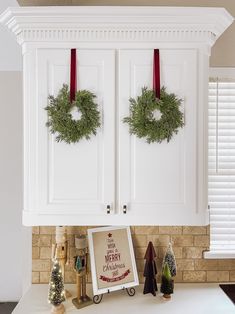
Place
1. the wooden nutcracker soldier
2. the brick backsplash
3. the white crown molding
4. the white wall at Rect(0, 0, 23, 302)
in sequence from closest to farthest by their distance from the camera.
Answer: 1. the white crown molding
2. the wooden nutcracker soldier
3. the brick backsplash
4. the white wall at Rect(0, 0, 23, 302)

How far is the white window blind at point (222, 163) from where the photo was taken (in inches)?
77.0

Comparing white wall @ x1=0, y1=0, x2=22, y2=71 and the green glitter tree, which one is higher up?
white wall @ x1=0, y1=0, x2=22, y2=71

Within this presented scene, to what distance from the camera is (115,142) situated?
161cm

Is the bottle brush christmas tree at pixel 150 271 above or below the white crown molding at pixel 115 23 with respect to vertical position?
below

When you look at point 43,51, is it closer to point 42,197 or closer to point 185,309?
point 42,197

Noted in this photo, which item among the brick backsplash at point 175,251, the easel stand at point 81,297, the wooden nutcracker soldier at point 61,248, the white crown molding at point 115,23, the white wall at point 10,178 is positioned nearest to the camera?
the white crown molding at point 115,23

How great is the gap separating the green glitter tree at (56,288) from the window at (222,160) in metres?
0.97

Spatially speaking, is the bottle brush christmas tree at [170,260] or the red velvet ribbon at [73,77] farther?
the bottle brush christmas tree at [170,260]

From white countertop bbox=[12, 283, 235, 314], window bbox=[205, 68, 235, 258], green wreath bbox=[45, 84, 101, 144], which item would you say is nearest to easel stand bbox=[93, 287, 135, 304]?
white countertop bbox=[12, 283, 235, 314]

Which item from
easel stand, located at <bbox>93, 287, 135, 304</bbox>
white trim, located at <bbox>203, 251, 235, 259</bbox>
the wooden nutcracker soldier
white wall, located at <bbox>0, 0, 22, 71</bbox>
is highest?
white wall, located at <bbox>0, 0, 22, 71</bbox>

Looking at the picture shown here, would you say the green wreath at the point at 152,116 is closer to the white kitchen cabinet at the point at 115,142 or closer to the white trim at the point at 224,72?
the white kitchen cabinet at the point at 115,142

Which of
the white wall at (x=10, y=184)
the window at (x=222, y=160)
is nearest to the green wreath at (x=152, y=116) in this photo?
the window at (x=222, y=160)

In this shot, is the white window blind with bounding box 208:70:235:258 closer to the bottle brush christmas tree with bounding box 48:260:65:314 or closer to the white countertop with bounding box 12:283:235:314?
the white countertop with bounding box 12:283:235:314

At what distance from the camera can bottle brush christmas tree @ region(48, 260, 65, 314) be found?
1.56 metres
